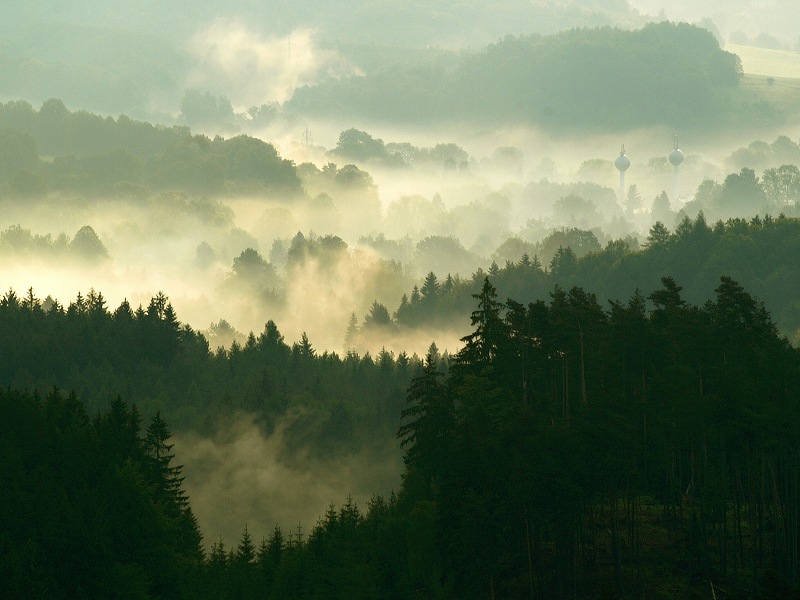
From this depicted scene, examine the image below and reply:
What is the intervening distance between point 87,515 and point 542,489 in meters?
29.4

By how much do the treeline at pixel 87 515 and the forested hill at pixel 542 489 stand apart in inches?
6.5

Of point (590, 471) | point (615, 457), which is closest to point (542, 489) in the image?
point (590, 471)

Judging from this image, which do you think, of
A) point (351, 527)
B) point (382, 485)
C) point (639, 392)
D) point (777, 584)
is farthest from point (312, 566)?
point (382, 485)

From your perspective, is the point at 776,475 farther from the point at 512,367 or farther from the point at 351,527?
the point at 351,527

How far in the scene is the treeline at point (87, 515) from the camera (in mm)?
81062

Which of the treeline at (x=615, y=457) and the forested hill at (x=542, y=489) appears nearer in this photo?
the treeline at (x=615, y=457)

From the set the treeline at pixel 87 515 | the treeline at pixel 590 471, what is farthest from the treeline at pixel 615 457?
the treeline at pixel 87 515

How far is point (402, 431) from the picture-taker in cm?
9694

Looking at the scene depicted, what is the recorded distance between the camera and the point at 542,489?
76.4m

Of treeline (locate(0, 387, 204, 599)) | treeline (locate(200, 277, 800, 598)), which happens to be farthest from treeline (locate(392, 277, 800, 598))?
treeline (locate(0, 387, 204, 599))

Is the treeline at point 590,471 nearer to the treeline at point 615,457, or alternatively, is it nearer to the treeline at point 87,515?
the treeline at point 615,457

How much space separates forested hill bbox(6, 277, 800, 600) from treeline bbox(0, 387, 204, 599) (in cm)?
16

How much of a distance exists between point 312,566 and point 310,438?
4126 inches

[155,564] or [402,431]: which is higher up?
[402,431]
